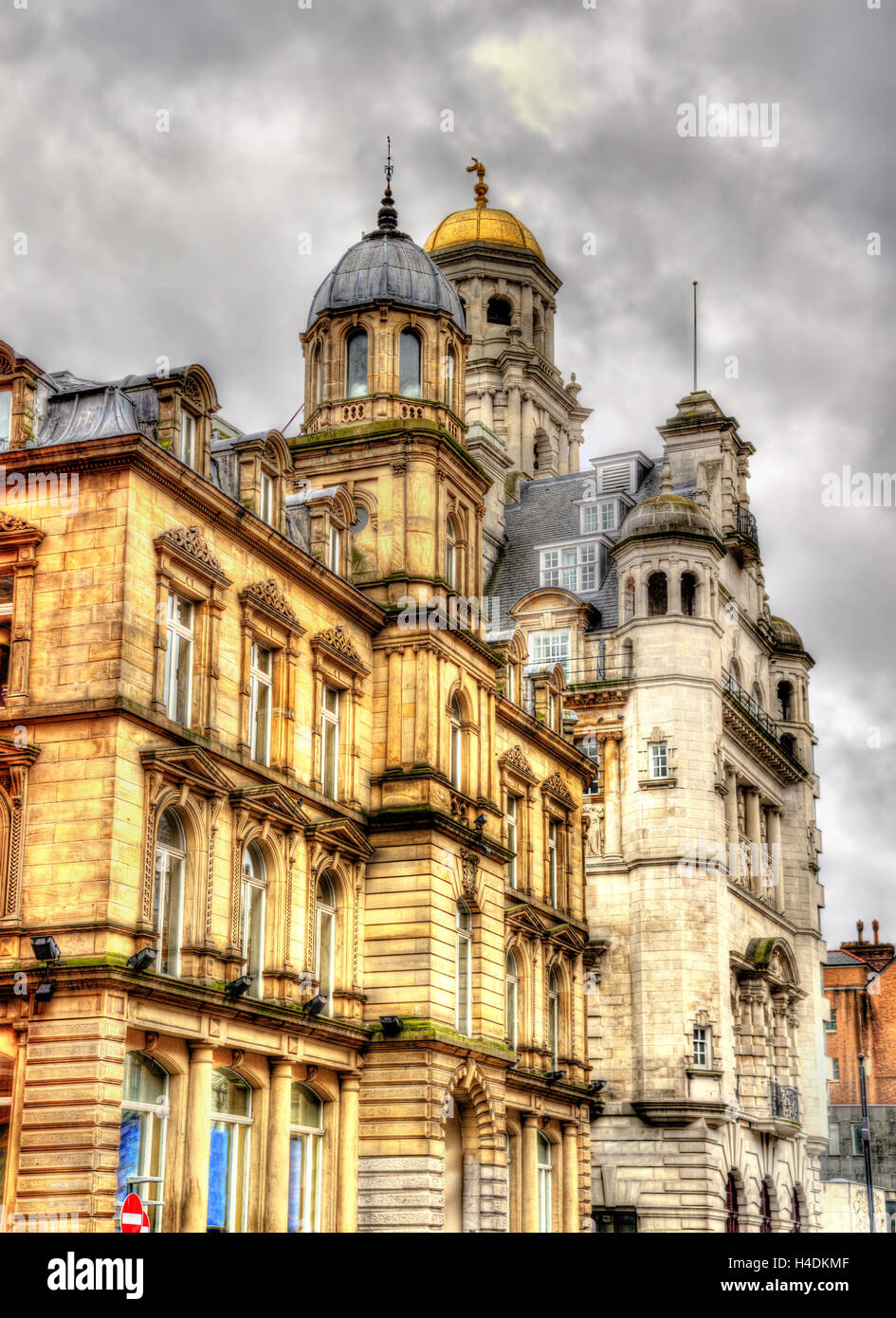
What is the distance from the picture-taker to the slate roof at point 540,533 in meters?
72.1

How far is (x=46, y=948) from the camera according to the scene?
30.7 meters

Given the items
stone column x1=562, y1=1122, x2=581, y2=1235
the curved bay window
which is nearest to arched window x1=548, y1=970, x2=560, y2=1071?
stone column x1=562, y1=1122, x2=581, y2=1235

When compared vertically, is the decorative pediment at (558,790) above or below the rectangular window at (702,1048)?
above

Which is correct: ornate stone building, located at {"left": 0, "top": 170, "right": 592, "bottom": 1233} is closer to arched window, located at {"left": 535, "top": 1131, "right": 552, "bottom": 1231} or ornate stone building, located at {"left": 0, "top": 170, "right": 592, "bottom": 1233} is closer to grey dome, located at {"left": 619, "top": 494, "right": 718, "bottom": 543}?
arched window, located at {"left": 535, "top": 1131, "right": 552, "bottom": 1231}

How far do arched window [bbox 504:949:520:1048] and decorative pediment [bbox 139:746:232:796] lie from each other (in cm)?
1607

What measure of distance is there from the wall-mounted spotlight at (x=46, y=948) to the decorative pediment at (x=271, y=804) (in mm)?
5708

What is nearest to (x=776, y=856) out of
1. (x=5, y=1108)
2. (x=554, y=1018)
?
(x=554, y=1018)

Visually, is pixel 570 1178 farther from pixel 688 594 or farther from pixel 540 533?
pixel 540 533

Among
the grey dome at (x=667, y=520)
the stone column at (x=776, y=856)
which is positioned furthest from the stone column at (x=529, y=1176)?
the stone column at (x=776, y=856)

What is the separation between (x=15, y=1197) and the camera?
98.6ft

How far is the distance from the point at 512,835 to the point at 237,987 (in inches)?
688

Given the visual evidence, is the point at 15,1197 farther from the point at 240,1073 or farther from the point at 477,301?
the point at 477,301

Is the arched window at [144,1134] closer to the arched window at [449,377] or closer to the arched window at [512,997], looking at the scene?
the arched window at [512,997]

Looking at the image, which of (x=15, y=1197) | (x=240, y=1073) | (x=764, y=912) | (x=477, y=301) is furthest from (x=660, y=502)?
(x=15, y=1197)
